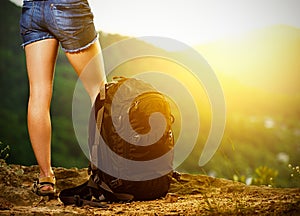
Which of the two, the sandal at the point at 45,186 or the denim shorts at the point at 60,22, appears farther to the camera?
the sandal at the point at 45,186

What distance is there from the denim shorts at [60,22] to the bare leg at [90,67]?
40 millimetres

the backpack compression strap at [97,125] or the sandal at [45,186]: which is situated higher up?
the backpack compression strap at [97,125]

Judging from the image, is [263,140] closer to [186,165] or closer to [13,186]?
[186,165]

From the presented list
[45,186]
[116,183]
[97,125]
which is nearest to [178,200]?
[116,183]

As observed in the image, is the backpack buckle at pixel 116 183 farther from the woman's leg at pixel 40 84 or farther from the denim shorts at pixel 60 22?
the denim shorts at pixel 60 22

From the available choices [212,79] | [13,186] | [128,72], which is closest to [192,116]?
[212,79]

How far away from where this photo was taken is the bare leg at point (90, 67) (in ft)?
7.79

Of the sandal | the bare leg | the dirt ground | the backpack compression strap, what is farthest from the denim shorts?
the dirt ground

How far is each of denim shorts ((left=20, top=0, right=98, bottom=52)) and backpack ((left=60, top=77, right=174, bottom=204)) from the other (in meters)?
0.28

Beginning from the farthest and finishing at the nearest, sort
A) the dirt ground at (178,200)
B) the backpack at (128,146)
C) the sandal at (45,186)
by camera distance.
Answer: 1. the sandal at (45,186)
2. the backpack at (128,146)
3. the dirt ground at (178,200)

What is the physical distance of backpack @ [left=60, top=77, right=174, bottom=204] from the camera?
2283mm

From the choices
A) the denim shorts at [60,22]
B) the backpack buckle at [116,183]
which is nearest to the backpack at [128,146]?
the backpack buckle at [116,183]

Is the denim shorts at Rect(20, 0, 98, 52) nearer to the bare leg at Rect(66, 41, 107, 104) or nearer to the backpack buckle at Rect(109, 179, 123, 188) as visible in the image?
the bare leg at Rect(66, 41, 107, 104)

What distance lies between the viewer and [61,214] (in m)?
1.94
